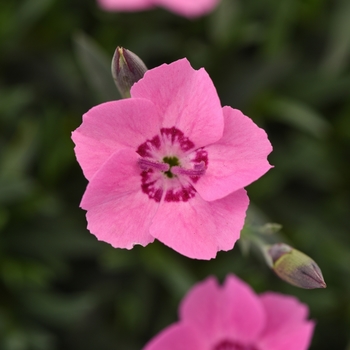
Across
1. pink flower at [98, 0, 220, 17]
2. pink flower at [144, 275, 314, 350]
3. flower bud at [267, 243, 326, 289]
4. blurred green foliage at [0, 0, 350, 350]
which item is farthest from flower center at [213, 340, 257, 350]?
pink flower at [98, 0, 220, 17]

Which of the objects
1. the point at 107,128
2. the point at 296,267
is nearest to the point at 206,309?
the point at 296,267

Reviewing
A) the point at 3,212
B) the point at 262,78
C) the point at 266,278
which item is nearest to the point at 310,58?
the point at 262,78

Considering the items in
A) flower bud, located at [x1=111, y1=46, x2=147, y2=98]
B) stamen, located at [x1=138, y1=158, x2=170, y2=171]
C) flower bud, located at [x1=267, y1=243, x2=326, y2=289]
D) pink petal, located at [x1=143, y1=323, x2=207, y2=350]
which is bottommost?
pink petal, located at [x1=143, y1=323, x2=207, y2=350]

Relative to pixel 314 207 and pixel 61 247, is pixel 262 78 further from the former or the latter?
pixel 61 247

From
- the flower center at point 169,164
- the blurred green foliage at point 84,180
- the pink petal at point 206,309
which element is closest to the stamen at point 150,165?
the flower center at point 169,164

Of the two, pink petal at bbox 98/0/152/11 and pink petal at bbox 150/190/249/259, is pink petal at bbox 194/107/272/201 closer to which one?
pink petal at bbox 150/190/249/259

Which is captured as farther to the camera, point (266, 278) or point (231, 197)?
point (266, 278)

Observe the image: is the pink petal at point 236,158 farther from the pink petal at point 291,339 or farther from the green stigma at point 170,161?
the pink petal at point 291,339
